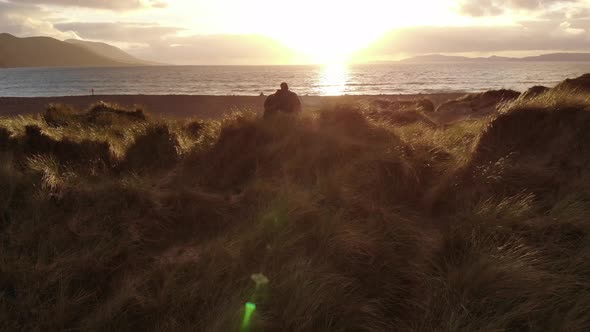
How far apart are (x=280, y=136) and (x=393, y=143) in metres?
2.07

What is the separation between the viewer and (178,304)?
11.7ft

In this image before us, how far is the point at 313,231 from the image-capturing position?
4.30 m

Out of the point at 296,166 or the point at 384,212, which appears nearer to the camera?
the point at 384,212

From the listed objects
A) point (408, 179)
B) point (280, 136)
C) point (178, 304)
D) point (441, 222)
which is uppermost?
point (280, 136)

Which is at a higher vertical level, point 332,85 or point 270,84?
point 270,84

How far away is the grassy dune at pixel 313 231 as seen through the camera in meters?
3.36

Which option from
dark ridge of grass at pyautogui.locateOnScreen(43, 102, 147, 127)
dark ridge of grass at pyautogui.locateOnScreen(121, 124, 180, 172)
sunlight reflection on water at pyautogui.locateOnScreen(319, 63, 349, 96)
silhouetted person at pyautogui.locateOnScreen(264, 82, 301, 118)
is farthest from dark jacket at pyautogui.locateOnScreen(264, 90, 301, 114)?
sunlight reflection on water at pyautogui.locateOnScreen(319, 63, 349, 96)

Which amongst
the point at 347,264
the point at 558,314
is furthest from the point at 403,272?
the point at 558,314

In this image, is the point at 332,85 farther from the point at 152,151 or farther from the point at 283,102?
the point at 152,151

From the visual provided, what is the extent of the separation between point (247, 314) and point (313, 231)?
1.31 metres

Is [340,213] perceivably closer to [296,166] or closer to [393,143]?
[296,166]

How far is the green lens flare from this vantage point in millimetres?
3190

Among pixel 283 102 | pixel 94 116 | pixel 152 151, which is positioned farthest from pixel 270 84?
pixel 152 151

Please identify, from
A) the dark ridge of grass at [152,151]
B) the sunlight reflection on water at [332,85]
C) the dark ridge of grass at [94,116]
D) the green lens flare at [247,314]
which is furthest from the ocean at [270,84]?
the green lens flare at [247,314]
